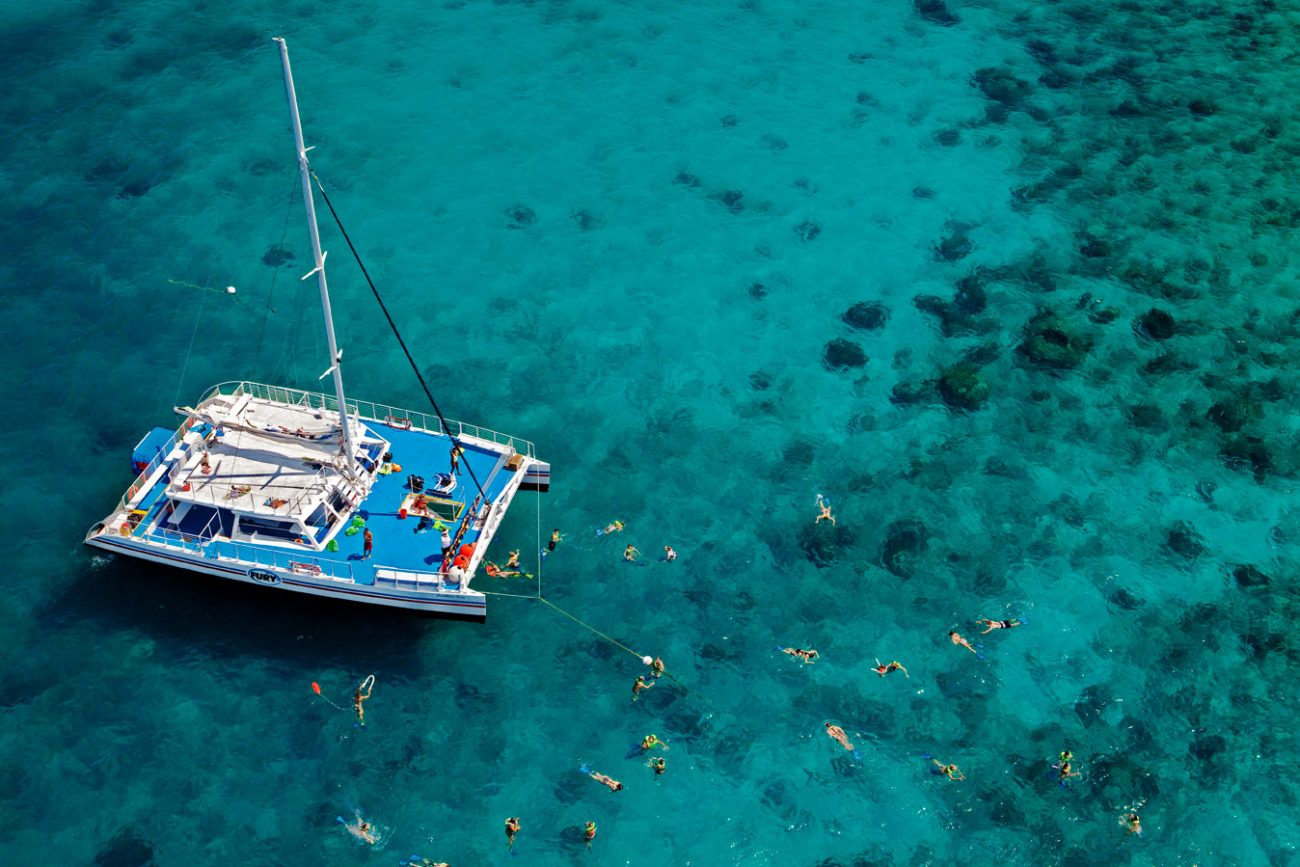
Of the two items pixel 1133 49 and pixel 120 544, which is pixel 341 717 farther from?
pixel 1133 49

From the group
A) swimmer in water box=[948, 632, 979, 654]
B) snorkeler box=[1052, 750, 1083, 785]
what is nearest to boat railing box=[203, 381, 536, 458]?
swimmer in water box=[948, 632, 979, 654]

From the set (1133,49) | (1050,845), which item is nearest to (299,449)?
(1050,845)

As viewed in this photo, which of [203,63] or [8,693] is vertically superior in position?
[203,63]

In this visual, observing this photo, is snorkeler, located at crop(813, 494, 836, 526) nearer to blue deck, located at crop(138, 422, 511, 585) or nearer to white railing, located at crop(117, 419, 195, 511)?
blue deck, located at crop(138, 422, 511, 585)

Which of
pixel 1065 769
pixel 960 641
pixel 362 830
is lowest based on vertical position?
pixel 1065 769

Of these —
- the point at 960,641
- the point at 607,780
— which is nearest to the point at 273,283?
the point at 607,780

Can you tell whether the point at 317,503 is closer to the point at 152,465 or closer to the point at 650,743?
the point at 152,465

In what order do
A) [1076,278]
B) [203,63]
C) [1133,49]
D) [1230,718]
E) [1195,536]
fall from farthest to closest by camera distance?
[1133,49]
[203,63]
[1076,278]
[1195,536]
[1230,718]
